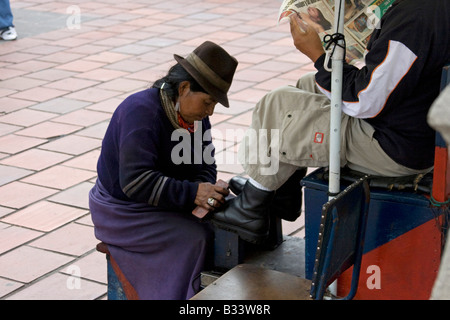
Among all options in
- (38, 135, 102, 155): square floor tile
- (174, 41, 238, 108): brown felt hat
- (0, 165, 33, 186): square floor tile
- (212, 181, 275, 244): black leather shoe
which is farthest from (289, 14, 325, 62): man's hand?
(38, 135, 102, 155): square floor tile

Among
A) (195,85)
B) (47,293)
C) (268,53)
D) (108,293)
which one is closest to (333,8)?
(195,85)

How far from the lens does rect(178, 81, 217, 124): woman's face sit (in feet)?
8.79

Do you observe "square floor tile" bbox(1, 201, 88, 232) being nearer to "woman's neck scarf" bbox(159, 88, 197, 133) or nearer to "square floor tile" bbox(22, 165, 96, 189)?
"square floor tile" bbox(22, 165, 96, 189)

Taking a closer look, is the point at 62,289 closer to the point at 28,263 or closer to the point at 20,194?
the point at 28,263

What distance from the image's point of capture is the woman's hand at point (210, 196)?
2.63m

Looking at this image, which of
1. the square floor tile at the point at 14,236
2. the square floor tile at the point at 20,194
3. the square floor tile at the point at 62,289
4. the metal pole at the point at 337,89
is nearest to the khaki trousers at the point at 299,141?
the metal pole at the point at 337,89

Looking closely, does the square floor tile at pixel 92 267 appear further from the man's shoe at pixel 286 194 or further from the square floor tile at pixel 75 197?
the man's shoe at pixel 286 194

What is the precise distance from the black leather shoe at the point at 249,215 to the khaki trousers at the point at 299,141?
6cm

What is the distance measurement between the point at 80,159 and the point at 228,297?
218 centimetres

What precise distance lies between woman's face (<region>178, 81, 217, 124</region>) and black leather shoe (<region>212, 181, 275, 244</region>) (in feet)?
1.10

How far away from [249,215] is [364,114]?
1.82ft

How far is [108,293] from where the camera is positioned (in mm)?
2889

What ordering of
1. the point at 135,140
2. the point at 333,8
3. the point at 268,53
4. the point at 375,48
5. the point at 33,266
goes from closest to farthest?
the point at 375,48 < the point at 333,8 < the point at 135,140 < the point at 33,266 < the point at 268,53

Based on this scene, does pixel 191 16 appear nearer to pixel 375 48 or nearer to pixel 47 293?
pixel 47 293
